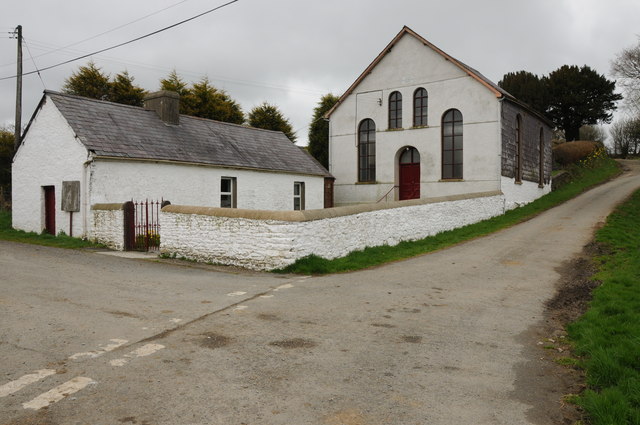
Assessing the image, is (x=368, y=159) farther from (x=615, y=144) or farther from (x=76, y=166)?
(x=615, y=144)

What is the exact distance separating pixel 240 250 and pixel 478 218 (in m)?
13.1

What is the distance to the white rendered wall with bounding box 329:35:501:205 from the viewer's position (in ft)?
77.1

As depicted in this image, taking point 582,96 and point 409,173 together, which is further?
point 582,96

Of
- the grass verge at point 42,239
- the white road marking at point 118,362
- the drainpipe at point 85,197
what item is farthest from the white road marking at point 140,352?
the drainpipe at point 85,197

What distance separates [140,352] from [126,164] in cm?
1313

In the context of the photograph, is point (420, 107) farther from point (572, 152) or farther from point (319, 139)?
point (572, 152)

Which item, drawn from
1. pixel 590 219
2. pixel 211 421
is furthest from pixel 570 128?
pixel 211 421

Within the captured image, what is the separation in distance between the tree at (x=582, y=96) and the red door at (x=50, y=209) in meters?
47.5

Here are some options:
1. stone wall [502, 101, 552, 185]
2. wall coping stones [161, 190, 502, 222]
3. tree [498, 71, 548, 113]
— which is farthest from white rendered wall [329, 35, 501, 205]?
Answer: tree [498, 71, 548, 113]

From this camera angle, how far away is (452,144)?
24.5 metres

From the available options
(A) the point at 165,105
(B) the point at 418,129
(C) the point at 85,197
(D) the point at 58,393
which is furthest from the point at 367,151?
(D) the point at 58,393

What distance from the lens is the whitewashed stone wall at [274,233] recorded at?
1116cm

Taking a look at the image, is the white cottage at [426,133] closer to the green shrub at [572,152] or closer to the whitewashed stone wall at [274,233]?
the whitewashed stone wall at [274,233]

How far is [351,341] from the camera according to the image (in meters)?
6.06
